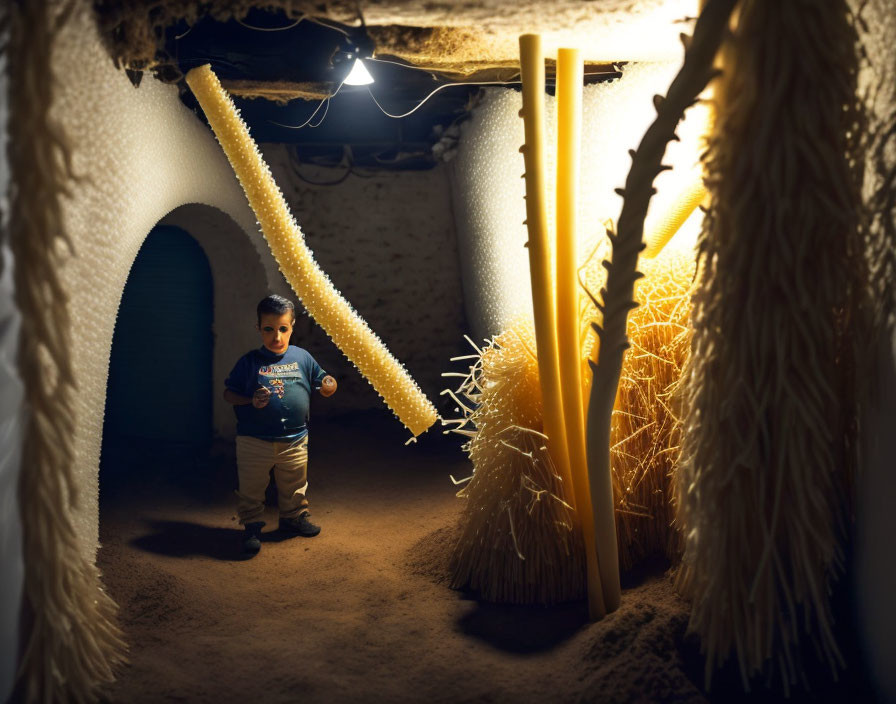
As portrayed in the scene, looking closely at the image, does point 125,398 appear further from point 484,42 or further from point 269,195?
point 484,42

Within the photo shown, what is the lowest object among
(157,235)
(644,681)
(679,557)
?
(644,681)

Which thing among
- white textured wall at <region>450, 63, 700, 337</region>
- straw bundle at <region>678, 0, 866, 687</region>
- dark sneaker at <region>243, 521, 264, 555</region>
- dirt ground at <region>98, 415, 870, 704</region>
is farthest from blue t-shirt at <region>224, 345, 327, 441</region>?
straw bundle at <region>678, 0, 866, 687</region>

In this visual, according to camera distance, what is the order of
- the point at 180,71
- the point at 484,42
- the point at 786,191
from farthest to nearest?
the point at 180,71 < the point at 484,42 < the point at 786,191

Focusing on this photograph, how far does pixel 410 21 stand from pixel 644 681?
1.69 metres

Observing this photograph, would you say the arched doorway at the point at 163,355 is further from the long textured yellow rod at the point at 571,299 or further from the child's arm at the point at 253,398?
→ the long textured yellow rod at the point at 571,299

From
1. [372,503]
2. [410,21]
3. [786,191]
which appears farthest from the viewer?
[372,503]

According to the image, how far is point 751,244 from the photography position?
1.37 m

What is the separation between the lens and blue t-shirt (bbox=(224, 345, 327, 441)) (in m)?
2.48

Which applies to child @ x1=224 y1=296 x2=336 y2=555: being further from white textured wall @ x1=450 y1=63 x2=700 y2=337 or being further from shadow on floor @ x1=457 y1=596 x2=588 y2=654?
shadow on floor @ x1=457 y1=596 x2=588 y2=654

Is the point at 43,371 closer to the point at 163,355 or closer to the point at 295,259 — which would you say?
the point at 295,259

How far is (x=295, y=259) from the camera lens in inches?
82.0

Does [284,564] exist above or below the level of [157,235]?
below

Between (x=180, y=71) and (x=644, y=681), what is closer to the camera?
(x=644, y=681)

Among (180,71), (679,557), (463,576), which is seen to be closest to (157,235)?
(180,71)
